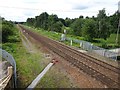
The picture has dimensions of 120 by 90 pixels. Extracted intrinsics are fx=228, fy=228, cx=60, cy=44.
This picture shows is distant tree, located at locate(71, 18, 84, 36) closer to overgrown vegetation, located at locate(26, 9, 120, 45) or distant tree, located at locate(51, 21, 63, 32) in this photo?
overgrown vegetation, located at locate(26, 9, 120, 45)

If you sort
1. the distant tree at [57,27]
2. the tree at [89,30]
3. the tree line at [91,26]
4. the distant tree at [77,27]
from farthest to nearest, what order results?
the distant tree at [57,27] < the distant tree at [77,27] < the tree line at [91,26] < the tree at [89,30]

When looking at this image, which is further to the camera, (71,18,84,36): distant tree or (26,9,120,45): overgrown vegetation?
(71,18,84,36): distant tree

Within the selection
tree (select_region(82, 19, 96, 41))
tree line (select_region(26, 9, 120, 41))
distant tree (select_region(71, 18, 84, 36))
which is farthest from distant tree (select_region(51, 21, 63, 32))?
tree (select_region(82, 19, 96, 41))

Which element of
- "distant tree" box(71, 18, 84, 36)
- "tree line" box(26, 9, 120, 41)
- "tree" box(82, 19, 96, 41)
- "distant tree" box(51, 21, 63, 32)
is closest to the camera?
"tree" box(82, 19, 96, 41)

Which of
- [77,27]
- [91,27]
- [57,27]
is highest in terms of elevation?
[91,27]

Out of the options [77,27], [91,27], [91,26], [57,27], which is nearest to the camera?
[91,27]

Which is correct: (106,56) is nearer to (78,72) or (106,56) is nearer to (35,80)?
(78,72)

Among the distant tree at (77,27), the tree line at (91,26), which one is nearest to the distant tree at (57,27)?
the tree line at (91,26)

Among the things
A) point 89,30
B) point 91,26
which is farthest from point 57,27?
point 89,30

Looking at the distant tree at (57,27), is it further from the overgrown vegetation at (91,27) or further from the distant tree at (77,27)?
the distant tree at (77,27)

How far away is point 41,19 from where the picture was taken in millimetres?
120688

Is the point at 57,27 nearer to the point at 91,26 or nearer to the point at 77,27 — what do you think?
the point at 77,27

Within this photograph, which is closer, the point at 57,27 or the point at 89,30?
the point at 89,30

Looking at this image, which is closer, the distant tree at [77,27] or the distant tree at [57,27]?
the distant tree at [77,27]
